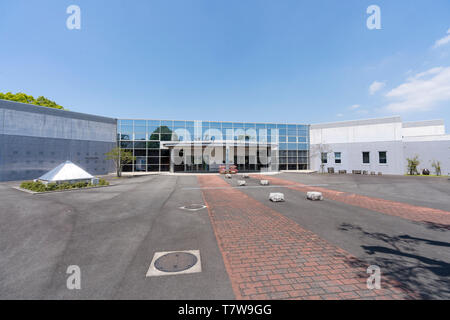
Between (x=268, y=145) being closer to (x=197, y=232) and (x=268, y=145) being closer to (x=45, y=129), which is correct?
(x=197, y=232)

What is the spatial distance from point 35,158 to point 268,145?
3354cm

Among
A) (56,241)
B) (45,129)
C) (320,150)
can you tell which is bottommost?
(56,241)

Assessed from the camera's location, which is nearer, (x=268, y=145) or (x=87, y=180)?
(x=87, y=180)

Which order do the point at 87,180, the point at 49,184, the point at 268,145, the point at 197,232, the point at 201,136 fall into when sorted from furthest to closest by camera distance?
1. the point at 201,136
2. the point at 268,145
3. the point at 87,180
4. the point at 49,184
5. the point at 197,232

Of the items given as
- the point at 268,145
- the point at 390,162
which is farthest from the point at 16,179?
the point at 390,162

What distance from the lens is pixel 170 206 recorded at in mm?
9555

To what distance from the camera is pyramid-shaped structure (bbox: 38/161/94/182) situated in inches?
631

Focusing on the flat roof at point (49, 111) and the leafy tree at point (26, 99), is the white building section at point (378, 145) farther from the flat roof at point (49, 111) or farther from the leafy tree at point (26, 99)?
the leafy tree at point (26, 99)

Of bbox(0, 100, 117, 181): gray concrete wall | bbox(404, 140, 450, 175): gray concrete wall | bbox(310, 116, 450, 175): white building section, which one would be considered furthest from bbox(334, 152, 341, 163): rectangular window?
bbox(0, 100, 117, 181): gray concrete wall

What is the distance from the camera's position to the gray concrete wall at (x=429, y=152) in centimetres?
2609

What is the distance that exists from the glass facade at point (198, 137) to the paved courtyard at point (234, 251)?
84.3ft

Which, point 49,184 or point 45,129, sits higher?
point 45,129
